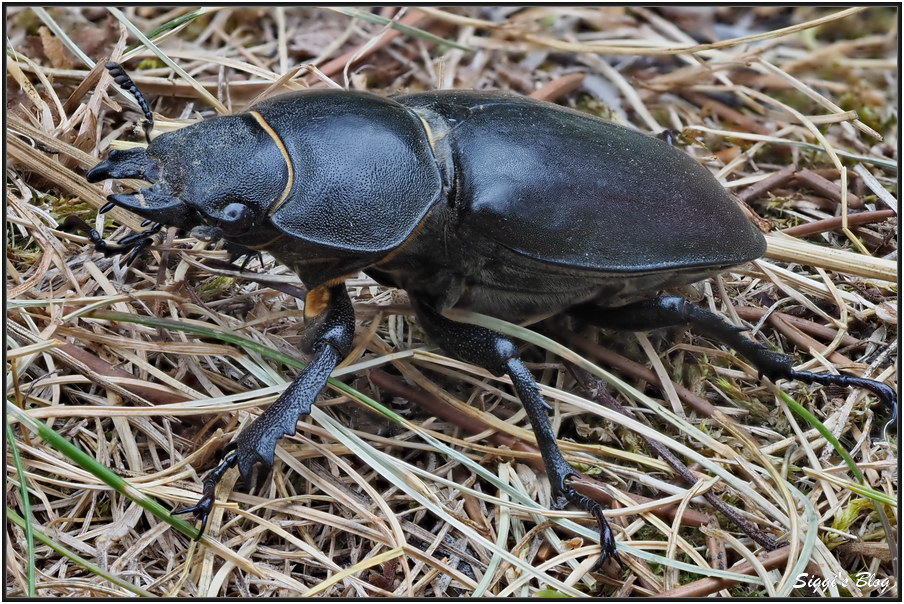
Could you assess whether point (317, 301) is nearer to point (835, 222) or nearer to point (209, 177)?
point (209, 177)

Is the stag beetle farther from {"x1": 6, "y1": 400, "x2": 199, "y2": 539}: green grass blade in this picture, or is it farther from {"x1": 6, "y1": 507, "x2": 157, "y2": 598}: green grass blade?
{"x1": 6, "y1": 507, "x2": 157, "y2": 598}: green grass blade

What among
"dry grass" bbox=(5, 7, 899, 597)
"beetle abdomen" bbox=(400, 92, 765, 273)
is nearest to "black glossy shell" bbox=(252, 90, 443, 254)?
"beetle abdomen" bbox=(400, 92, 765, 273)

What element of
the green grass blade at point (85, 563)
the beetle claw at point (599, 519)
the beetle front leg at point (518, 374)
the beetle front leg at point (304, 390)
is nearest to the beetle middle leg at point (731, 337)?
the beetle front leg at point (518, 374)

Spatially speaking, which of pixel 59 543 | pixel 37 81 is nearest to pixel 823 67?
pixel 37 81

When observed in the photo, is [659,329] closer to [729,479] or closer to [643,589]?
[729,479]

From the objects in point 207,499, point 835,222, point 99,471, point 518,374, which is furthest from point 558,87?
point 99,471
